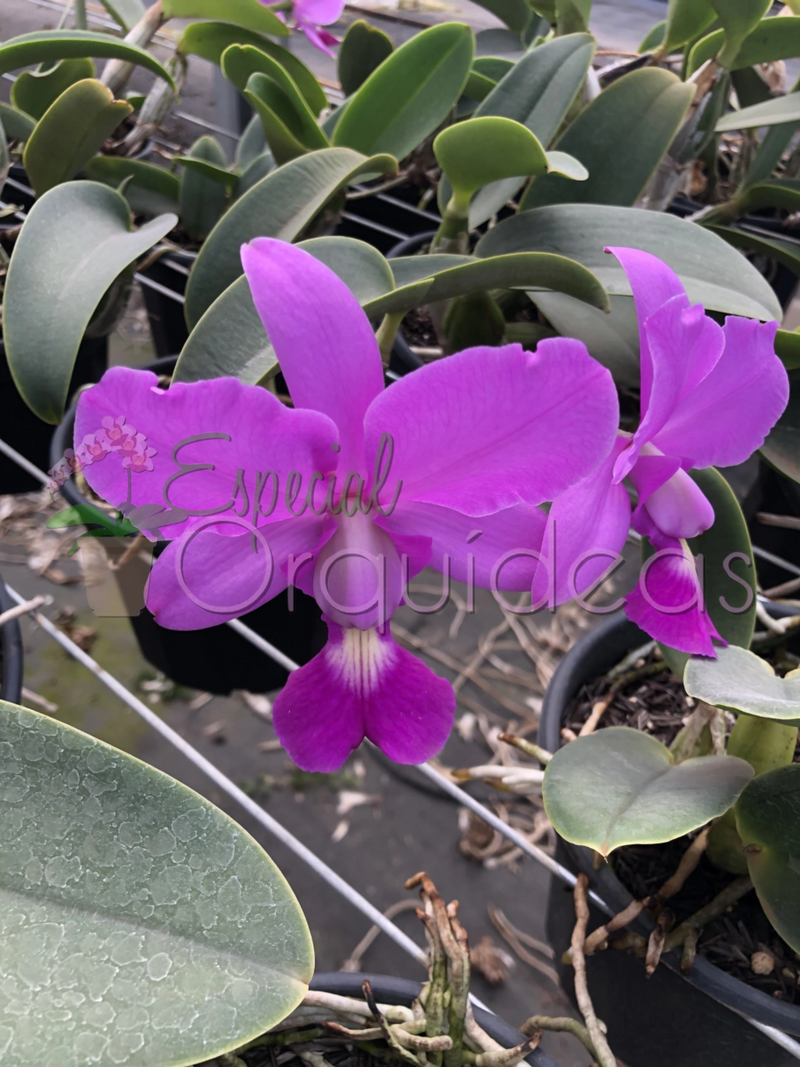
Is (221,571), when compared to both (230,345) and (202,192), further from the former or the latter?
(202,192)

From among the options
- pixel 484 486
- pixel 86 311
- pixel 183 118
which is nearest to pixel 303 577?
pixel 484 486

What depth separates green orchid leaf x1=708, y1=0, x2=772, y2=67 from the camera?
70 cm

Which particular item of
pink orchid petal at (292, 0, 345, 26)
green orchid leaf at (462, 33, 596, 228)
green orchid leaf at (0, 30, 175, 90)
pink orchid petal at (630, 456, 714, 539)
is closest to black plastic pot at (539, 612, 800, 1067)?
pink orchid petal at (630, 456, 714, 539)

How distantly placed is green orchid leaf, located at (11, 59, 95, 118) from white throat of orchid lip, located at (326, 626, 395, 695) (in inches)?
31.6

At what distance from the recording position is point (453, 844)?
110 cm

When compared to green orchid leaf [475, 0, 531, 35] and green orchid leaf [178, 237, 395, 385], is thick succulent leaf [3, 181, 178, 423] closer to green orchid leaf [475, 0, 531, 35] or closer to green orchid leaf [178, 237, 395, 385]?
green orchid leaf [178, 237, 395, 385]

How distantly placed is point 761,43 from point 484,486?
69 centimetres

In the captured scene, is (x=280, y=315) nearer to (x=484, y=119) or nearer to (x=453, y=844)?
(x=484, y=119)

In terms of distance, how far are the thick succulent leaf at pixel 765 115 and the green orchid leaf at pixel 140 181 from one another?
0.67 m

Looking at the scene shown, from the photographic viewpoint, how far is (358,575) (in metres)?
0.41

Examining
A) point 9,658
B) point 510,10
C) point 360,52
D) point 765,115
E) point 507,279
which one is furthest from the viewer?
point 510,10

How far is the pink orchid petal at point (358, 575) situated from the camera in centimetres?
41

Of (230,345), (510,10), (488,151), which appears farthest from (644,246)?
(510,10)

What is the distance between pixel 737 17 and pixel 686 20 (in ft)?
0.41
